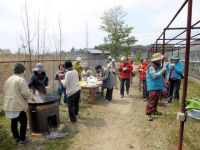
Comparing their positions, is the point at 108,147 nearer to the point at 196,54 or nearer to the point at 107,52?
the point at 196,54

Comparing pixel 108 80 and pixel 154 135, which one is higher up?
pixel 108 80

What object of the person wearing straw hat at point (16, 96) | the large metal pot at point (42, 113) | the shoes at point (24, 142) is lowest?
the shoes at point (24, 142)

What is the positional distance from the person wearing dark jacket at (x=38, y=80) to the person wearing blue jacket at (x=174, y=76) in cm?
454

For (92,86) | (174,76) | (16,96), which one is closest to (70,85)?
(16,96)

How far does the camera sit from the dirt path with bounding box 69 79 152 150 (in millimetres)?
5121

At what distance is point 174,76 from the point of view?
8.55 metres

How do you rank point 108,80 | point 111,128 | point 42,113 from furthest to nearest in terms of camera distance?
point 108,80 → point 111,128 → point 42,113

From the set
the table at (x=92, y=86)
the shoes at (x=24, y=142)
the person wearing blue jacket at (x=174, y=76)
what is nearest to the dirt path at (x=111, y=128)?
the table at (x=92, y=86)

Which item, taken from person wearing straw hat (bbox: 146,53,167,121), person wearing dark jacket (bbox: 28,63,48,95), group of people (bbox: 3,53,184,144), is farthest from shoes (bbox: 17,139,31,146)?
person wearing straw hat (bbox: 146,53,167,121)

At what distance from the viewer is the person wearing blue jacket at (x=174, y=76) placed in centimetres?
848

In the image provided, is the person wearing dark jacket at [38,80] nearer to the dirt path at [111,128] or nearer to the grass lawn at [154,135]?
the grass lawn at [154,135]

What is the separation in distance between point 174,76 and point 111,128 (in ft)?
11.6

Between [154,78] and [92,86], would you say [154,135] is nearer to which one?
[154,78]

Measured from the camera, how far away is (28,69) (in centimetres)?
934
